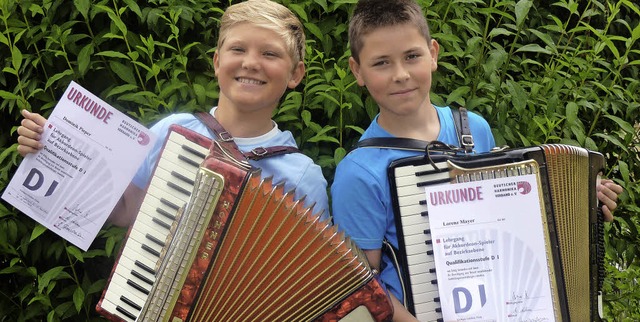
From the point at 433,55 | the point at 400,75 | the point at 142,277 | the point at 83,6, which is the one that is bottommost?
the point at 142,277

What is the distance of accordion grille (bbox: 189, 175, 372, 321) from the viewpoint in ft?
9.29

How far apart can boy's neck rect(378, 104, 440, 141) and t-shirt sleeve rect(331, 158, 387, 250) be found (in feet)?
0.78

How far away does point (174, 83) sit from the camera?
365 centimetres

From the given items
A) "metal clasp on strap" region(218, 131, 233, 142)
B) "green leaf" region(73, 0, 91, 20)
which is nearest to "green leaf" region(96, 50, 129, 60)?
"green leaf" region(73, 0, 91, 20)

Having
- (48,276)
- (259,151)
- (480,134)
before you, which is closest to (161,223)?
(259,151)

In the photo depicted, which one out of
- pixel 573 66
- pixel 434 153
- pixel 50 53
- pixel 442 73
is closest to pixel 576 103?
pixel 573 66

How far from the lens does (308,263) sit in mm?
2859

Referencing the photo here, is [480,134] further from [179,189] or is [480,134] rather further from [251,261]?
[179,189]

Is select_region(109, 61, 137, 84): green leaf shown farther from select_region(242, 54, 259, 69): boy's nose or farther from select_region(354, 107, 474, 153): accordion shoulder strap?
select_region(354, 107, 474, 153): accordion shoulder strap

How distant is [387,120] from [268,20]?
21.4 inches

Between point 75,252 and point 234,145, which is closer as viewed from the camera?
point 234,145

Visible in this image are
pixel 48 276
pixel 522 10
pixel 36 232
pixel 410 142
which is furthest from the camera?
pixel 522 10

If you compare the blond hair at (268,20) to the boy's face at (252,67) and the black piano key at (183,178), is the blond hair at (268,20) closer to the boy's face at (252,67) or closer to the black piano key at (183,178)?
the boy's face at (252,67)

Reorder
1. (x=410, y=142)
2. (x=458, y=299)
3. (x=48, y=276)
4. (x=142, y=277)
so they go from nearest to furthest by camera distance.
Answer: (x=142, y=277), (x=458, y=299), (x=410, y=142), (x=48, y=276)
